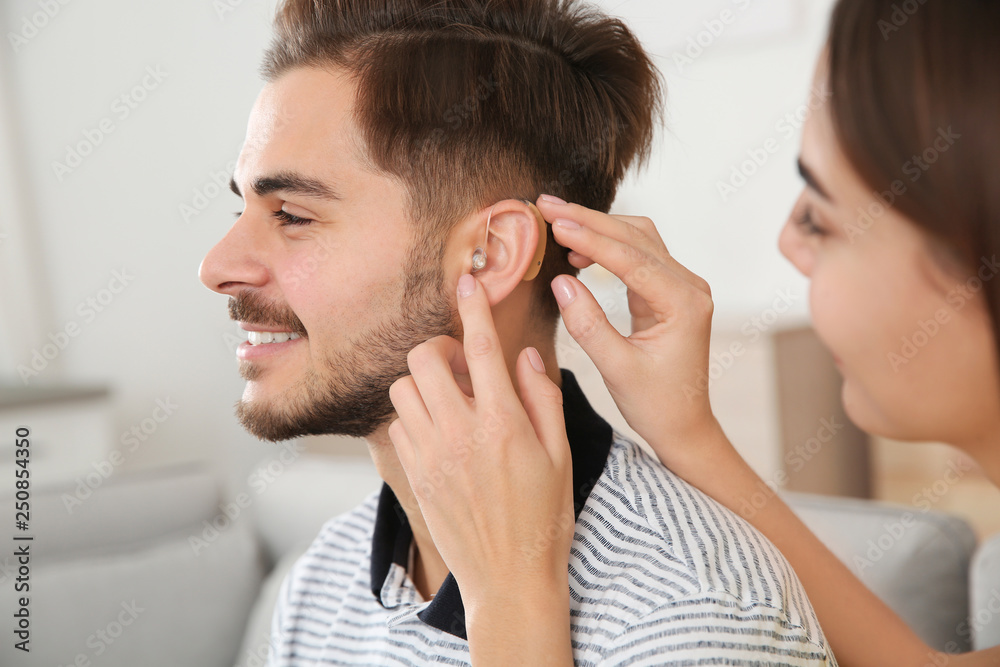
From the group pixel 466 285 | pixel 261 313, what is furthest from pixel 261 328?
pixel 466 285

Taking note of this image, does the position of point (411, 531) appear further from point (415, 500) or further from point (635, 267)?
point (635, 267)

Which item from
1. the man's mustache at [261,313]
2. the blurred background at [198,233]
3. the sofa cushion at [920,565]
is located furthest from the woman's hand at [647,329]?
the blurred background at [198,233]

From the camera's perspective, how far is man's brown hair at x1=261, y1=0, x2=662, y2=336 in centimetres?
98

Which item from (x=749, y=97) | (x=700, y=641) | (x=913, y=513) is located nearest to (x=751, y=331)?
(x=749, y=97)

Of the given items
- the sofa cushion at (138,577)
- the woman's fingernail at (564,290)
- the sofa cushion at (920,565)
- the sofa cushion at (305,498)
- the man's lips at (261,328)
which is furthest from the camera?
the sofa cushion at (305,498)

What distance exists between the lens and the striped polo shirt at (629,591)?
2.34 feet

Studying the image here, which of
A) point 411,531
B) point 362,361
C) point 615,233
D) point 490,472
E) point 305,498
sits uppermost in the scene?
point 615,233

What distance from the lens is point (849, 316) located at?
781 mm

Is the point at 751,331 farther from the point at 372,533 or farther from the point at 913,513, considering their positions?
the point at 372,533

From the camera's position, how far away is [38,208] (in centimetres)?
248

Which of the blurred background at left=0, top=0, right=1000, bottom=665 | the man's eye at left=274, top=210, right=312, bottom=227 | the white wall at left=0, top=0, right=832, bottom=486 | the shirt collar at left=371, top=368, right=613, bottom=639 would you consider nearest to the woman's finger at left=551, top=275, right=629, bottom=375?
the shirt collar at left=371, top=368, right=613, bottom=639

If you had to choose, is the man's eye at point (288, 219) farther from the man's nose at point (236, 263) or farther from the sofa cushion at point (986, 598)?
the sofa cushion at point (986, 598)

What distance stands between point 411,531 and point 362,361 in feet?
0.93

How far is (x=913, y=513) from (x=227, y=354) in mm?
2390
